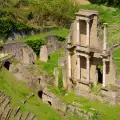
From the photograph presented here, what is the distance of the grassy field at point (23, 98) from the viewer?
38781 mm

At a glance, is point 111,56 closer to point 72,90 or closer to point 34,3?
point 72,90

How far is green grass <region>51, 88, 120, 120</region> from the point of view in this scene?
37969 mm

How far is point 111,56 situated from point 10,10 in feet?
153

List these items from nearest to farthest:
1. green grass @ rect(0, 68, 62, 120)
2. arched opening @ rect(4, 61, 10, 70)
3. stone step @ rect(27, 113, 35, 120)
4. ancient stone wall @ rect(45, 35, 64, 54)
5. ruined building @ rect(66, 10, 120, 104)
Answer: stone step @ rect(27, 113, 35, 120)
green grass @ rect(0, 68, 62, 120)
ruined building @ rect(66, 10, 120, 104)
arched opening @ rect(4, 61, 10, 70)
ancient stone wall @ rect(45, 35, 64, 54)

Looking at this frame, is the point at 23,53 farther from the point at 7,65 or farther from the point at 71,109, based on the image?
the point at 71,109

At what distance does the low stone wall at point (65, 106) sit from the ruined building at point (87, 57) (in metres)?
2.63

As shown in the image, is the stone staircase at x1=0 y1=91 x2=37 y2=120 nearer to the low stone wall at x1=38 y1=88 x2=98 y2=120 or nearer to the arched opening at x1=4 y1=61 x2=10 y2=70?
the low stone wall at x1=38 y1=88 x2=98 y2=120

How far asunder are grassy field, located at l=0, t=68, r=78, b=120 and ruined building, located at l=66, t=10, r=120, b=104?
4.37 m

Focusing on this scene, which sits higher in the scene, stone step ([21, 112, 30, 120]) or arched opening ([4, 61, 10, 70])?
arched opening ([4, 61, 10, 70])

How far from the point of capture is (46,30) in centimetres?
7844

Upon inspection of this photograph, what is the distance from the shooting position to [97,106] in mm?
40281

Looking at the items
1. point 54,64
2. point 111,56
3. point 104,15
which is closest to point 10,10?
point 104,15

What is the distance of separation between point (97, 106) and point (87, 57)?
5290 millimetres

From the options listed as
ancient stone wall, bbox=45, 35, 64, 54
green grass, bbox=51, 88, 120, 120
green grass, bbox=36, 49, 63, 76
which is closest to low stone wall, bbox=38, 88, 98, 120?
green grass, bbox=51, 88, 120, 120
